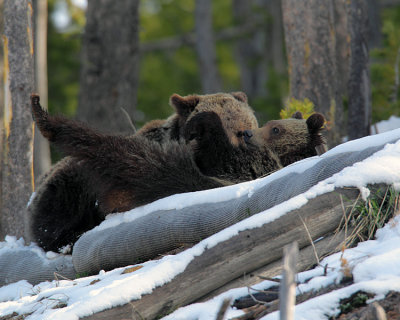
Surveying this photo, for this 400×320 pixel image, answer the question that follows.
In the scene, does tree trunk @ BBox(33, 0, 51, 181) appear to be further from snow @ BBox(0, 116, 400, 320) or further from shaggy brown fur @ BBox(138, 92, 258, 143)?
snow @ BBox(0, 116, 400, 320)

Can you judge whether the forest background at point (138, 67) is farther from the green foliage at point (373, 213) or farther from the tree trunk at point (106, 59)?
the green foliage at point (373, 213)

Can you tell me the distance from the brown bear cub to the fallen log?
4.63 ft

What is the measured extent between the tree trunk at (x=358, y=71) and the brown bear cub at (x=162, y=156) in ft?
5.42

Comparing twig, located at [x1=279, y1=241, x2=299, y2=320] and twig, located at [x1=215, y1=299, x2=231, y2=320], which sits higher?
twig, located at [x1=279, y1=241, x2=299, y2=320]

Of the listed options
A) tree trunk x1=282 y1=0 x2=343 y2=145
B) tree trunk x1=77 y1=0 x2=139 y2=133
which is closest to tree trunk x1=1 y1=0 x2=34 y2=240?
tree trunk x1=282 y1=0 x2=343 y2=145

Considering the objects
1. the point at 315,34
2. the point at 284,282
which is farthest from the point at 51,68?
the point at 284,282

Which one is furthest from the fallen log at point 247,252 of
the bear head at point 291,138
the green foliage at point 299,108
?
the green foliage at point 299,108

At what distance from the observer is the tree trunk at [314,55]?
7148mm

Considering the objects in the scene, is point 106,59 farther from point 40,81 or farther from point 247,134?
point 247,134

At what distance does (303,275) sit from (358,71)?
4508 millimetres

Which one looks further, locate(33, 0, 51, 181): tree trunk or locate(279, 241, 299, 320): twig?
Result: locate(33, 0, 51, 181): tree trunk

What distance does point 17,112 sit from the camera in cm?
605

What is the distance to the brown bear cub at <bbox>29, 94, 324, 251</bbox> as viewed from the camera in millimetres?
4789

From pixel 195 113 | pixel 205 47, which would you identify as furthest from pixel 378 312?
pixel 205 47
